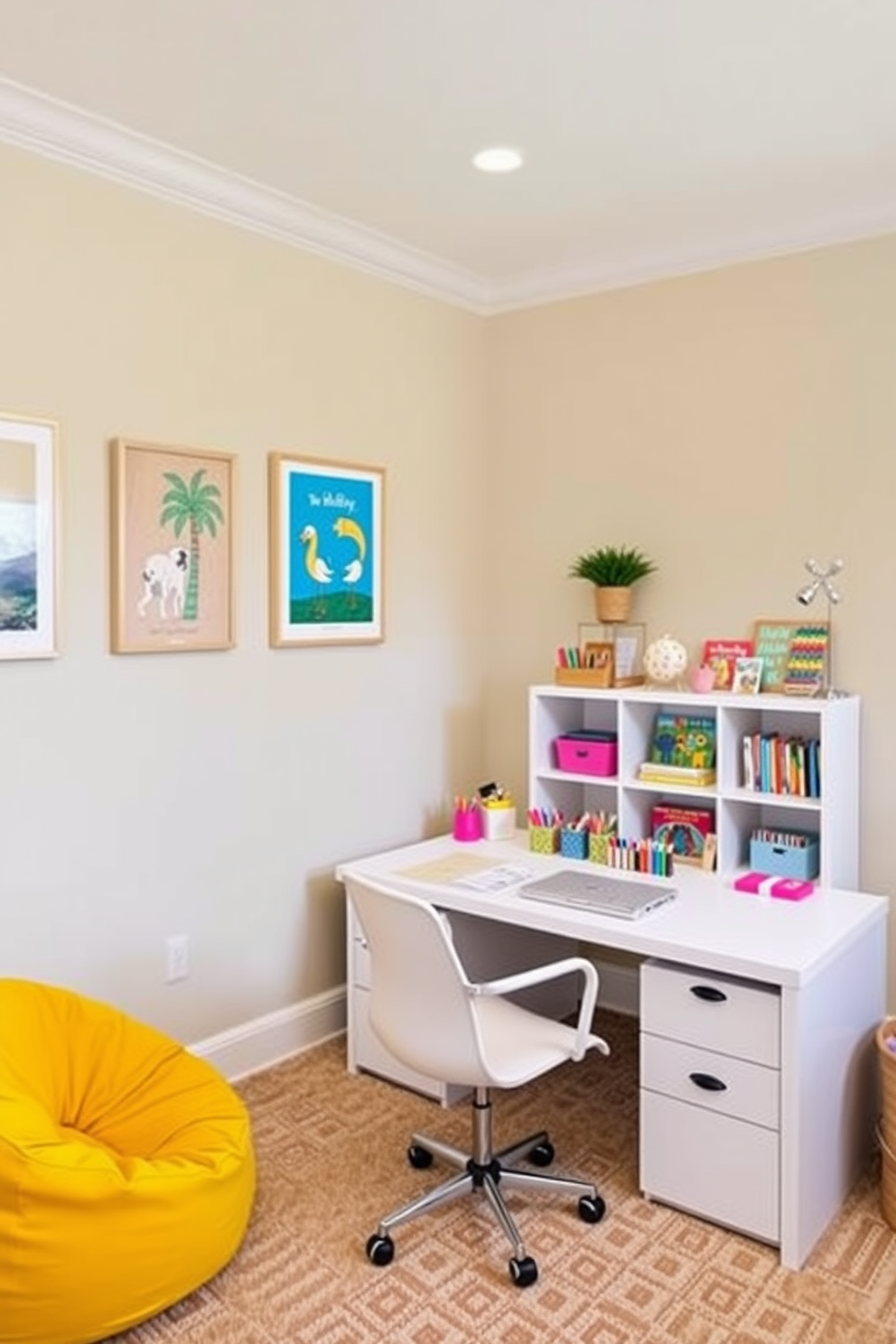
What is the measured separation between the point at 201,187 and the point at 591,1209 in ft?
8.99

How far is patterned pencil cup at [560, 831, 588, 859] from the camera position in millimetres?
3115

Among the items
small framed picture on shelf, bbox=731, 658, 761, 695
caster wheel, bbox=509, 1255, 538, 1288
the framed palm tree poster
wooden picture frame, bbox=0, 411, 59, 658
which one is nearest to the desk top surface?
small framed picture on shelf, bbox=731, 658, 761, 695

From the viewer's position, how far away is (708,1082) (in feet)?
7.57

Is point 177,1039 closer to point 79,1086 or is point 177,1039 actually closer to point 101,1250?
point 79,1086

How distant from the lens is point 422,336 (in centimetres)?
358

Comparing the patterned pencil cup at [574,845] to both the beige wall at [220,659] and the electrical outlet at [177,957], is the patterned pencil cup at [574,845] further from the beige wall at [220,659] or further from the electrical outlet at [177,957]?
the electrical outlet at [177,957]

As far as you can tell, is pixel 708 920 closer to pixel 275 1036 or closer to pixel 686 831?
pixel 686 831

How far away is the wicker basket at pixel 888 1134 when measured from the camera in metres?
2.32

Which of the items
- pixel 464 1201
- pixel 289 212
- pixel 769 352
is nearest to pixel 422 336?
pixel 289 212

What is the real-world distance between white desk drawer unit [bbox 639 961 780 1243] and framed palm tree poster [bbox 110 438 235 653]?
4.94 ft

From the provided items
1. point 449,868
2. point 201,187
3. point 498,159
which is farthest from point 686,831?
point 201,187

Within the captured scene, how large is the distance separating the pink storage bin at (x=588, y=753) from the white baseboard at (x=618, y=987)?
0.77 meters

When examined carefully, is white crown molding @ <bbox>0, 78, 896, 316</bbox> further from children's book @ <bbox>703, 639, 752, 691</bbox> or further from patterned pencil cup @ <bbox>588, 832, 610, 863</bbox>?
patterned pencil cup @ <bbox>588, 832, 610, 863</bbox>

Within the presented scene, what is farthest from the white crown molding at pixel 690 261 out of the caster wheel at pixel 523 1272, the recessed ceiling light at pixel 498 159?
the caster wheel at pixel 523 1272
